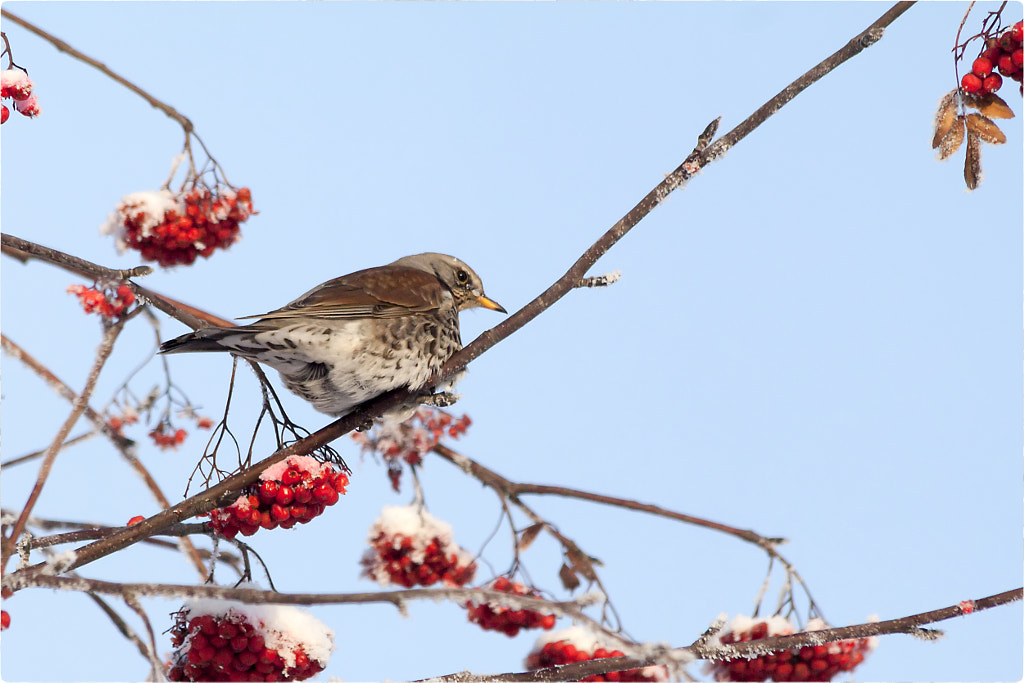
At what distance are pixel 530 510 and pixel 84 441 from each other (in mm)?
1540

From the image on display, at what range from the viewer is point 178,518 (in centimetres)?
223

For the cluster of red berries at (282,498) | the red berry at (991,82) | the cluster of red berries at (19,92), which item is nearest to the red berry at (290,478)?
the cluster of red berries at (282,498)

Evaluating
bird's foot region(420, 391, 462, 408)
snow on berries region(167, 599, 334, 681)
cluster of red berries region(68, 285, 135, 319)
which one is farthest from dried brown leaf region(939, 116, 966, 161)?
cluster of red berries region(68, 285, 135, 319)

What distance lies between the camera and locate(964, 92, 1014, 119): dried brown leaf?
245 cm

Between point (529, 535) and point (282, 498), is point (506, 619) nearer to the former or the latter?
point (529, 535)

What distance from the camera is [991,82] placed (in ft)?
8.13

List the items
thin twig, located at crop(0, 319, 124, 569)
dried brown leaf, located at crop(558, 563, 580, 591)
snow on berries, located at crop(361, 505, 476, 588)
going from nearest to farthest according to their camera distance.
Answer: thin twig, located at crop(0, 319, 124, 569), dried brown leaf, located at crop(558, 563, 580, 591), snow on berries, located at crop(361, 505, 476, 588)

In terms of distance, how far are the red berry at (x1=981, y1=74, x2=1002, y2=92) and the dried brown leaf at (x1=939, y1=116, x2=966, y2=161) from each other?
0.12 meters

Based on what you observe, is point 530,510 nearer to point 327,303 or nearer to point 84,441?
point 327,303

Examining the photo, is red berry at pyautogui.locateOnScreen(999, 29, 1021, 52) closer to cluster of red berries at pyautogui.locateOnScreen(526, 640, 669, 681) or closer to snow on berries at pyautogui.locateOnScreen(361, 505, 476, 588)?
cluster of red berries at pyautogui.locateOnScreen(526, 640, 669, 681)

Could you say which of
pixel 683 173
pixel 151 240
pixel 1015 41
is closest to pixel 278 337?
pixel 151 240

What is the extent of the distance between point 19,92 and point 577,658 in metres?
2.34

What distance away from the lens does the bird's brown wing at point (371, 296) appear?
3162 millimetres

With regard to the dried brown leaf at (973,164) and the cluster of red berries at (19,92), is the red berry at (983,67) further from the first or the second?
the cluster of red berries at (19,92)
